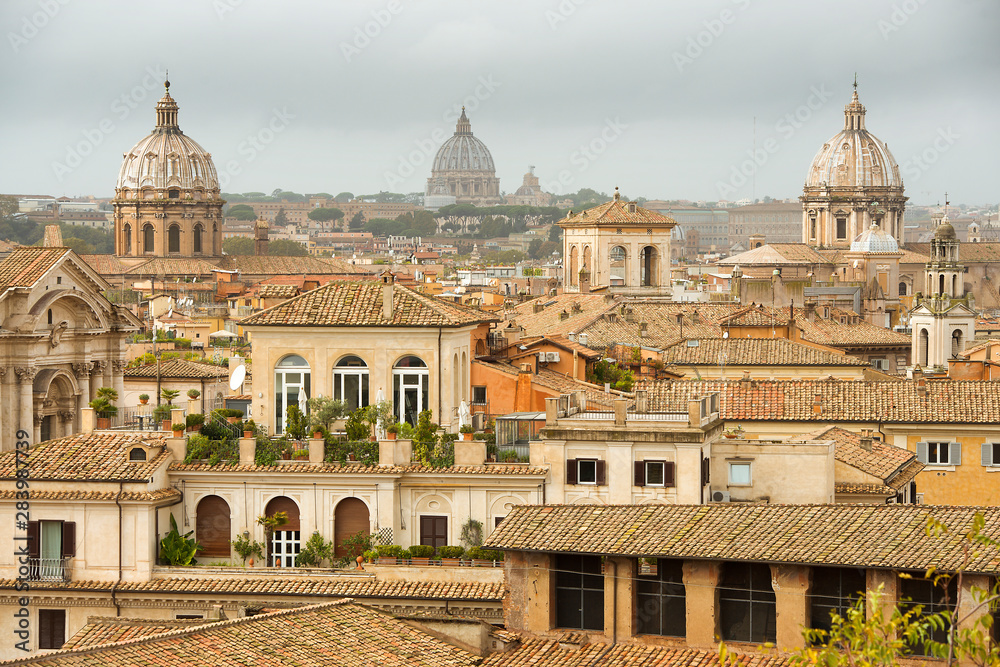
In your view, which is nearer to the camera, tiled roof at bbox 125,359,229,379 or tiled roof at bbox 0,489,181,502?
tiled roof at bbox 0,489,181,502

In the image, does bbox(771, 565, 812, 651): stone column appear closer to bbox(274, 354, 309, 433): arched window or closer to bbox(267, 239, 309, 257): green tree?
bbox(274, 354, 309, 433): arched window

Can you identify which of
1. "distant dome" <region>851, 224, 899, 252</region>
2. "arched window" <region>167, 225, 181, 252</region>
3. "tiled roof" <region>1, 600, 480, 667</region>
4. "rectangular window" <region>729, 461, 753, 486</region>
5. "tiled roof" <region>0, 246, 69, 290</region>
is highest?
"arched window" <region>167, 225, 181, 252</region>

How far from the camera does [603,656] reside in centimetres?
2069

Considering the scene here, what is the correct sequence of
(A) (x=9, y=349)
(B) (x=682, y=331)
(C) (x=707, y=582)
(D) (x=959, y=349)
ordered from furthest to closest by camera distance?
1. (D) (x=959, y=349)
2. (B) (x=682, y=331)
3. (A) (x=9, y=349)
4. (C) (x=707, y=582)

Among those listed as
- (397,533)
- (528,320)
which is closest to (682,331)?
(528,320)

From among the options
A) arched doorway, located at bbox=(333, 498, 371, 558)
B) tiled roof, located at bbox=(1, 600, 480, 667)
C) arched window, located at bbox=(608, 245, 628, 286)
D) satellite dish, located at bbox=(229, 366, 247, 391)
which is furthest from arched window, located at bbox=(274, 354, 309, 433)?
arched window, located at bbox=(608, 245, 628, 286)

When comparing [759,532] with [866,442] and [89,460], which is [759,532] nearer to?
[866,442]

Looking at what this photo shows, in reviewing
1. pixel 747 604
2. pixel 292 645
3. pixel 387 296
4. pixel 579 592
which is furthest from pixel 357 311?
pixel 747 604

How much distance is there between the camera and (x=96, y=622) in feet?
74.0

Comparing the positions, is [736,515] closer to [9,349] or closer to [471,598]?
[471,598]

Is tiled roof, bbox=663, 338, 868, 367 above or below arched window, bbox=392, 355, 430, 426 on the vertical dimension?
above

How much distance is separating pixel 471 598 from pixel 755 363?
20099 mm

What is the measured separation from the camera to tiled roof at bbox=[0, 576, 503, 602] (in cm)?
2411

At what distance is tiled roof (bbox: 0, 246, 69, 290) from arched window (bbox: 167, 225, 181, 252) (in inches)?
3076
